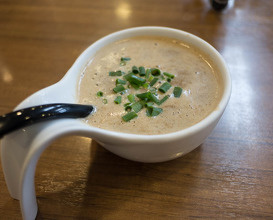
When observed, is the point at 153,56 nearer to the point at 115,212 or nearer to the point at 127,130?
the point at 127,130

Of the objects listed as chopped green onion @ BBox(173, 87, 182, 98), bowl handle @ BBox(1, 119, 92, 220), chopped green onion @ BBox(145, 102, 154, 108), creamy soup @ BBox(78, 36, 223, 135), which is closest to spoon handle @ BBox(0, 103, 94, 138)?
bowl handle @ BBox(1, 119, 92, 220)

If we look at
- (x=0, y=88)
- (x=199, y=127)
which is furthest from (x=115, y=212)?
(x=0, y=88)

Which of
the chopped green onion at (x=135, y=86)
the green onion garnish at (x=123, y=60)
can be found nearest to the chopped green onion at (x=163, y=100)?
the chopped green onion at (x=135, y=86)

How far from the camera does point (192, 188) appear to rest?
0.88 metres

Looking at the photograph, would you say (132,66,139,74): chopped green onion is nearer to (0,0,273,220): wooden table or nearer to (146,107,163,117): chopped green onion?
(146,107,163,117): chopped green onion

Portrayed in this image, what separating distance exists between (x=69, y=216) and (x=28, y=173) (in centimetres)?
21

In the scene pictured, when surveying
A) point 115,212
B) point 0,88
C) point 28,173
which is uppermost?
point 28,173

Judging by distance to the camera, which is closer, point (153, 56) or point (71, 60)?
point (153, 56)

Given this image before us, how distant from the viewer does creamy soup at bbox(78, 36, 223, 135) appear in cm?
86

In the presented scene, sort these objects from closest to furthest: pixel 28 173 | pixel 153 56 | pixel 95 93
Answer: pixel 28 173
pixel 95 93
pixel 153 56

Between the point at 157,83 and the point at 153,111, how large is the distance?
14cm

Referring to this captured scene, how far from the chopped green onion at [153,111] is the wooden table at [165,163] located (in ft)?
0.58

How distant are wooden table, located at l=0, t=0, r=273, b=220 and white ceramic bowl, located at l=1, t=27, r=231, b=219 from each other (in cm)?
10

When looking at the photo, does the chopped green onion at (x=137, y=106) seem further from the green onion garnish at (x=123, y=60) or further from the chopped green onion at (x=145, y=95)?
the green onion garnish at (x=123, y=60)
